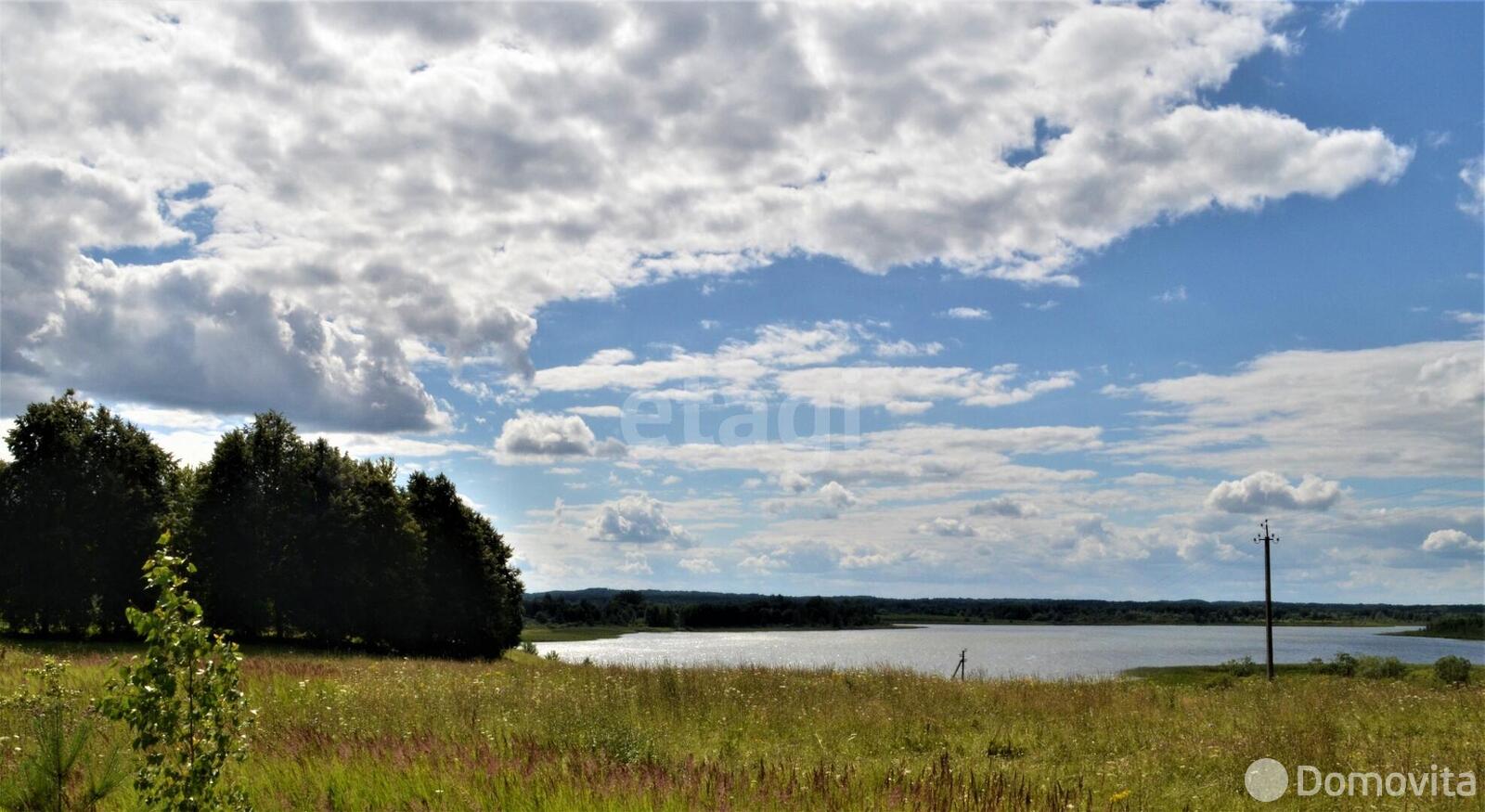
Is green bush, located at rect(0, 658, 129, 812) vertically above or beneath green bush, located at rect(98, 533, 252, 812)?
beneath

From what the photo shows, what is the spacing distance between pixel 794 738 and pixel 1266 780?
6.10 meters

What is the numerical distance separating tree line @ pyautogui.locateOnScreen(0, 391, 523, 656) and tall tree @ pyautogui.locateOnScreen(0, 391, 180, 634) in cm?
6

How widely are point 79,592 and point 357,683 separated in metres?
36.4

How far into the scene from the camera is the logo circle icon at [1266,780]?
10.3 metres

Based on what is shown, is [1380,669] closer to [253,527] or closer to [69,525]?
[253,527]

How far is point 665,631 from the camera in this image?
182000 mm

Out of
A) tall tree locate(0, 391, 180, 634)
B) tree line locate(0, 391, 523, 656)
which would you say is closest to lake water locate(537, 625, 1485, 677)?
tree line locate(0, 391, 523, 656)

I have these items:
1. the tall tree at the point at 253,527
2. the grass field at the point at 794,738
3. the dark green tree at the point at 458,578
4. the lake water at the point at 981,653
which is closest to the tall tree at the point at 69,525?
the tall tree at the point at 253,527

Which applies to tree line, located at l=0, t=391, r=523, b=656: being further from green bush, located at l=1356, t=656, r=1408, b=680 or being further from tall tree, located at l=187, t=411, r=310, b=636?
green bush, located at l=1356, t=656, r=1408, b=680

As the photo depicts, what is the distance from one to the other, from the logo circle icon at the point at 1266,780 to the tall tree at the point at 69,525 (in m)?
46.4

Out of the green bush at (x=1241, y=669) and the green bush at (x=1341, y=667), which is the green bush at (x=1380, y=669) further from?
the green bush at (x=1241, y=669)

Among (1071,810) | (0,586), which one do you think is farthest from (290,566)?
(1071,810)

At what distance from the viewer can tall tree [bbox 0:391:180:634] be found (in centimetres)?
4388

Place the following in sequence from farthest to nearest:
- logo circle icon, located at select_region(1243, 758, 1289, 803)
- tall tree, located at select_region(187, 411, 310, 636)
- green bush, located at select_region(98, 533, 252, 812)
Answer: tall tree, located at select_region(187, 411, 310, 636) < logo circle icon, located at select_region(1243, 758, 1289, 803) < green bush, located at select_region(98, 533, 252, 812)
